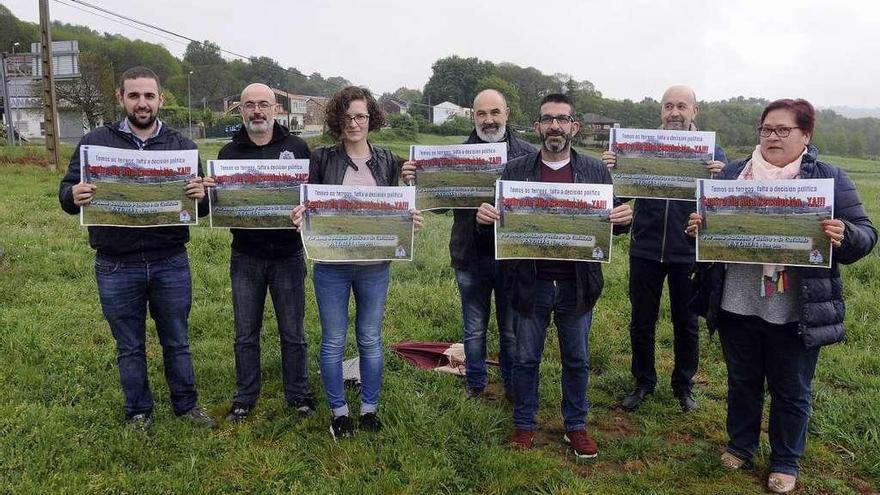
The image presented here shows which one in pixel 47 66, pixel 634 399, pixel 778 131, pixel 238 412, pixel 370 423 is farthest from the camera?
pixel 47 66

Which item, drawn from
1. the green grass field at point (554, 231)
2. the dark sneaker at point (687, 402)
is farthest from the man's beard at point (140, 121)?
the dark sneaker at point (687, 402)

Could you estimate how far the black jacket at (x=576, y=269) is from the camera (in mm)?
4172

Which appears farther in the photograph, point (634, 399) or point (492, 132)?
point (634, 399)

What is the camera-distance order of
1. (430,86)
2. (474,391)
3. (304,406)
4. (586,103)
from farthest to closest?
(430,86), (586,103), (474,391), (304,406)

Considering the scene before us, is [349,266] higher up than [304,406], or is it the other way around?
[349,266]

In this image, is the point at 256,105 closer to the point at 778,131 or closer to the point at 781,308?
the point at 778,131

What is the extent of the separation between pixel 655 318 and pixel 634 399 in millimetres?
751

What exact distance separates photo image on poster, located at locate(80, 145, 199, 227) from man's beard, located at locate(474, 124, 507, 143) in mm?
2236

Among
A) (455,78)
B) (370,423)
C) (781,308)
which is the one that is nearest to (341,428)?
(370,423)

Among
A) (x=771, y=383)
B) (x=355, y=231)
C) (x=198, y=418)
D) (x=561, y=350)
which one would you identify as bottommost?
(x=198, y=418)

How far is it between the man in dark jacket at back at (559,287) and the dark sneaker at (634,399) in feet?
2.99

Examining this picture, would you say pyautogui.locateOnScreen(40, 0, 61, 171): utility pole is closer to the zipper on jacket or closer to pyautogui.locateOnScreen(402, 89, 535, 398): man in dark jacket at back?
pyautogui.locateOnScreen(402, 89, 535, 398): man in dark jacket at back

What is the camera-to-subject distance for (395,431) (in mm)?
4551

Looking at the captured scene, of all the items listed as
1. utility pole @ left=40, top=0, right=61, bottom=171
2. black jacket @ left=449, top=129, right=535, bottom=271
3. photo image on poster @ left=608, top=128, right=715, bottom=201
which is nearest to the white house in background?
utility pole @ left=40, top=0, right=61, bottom=171
